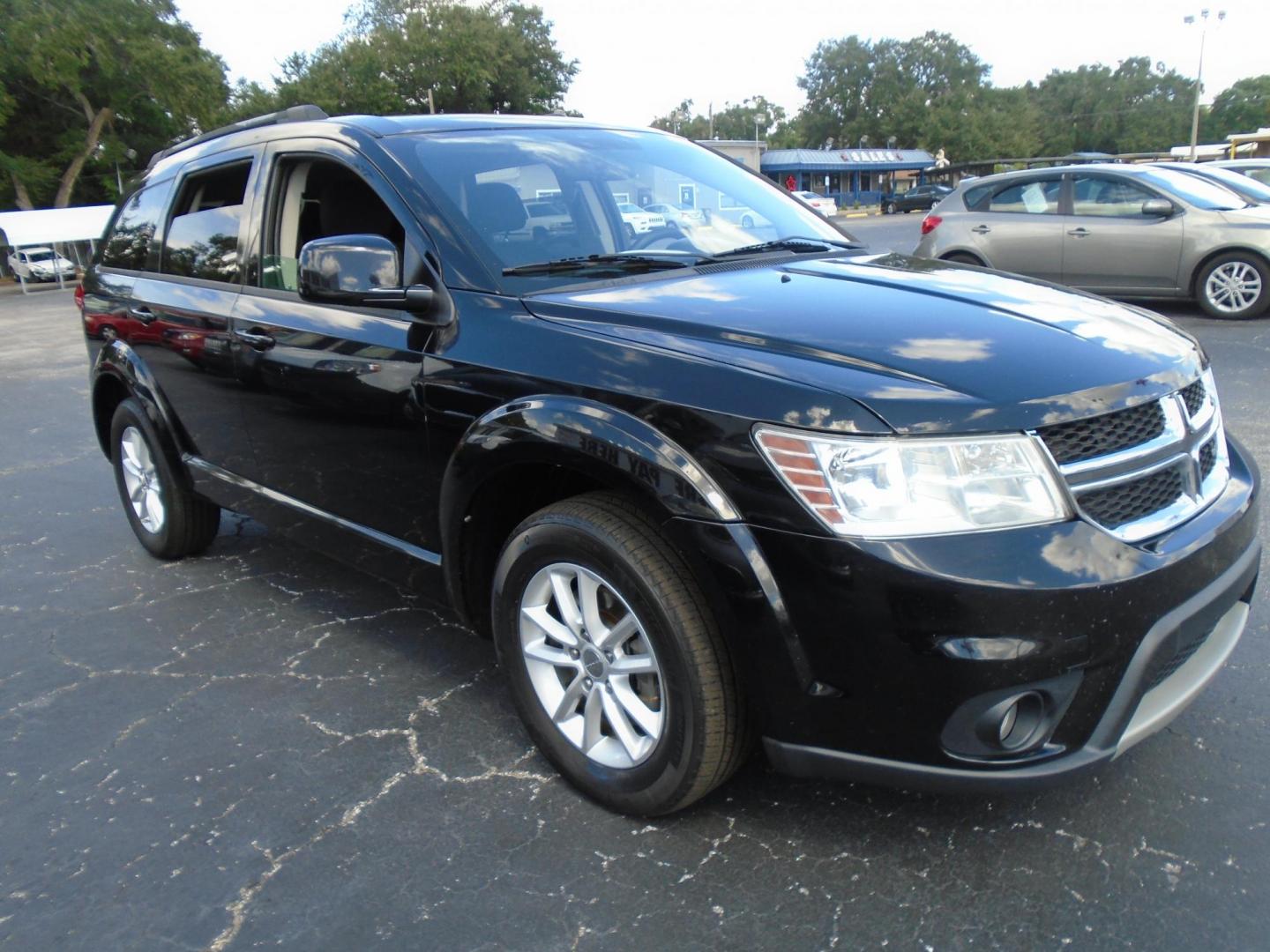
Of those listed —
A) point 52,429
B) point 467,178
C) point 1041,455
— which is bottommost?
point 52,429

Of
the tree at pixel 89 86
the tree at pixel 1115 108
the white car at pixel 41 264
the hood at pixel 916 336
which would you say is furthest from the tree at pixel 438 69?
the tree at pixel 1115 108

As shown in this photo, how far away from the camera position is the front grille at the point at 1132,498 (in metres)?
2.13

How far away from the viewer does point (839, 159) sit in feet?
237

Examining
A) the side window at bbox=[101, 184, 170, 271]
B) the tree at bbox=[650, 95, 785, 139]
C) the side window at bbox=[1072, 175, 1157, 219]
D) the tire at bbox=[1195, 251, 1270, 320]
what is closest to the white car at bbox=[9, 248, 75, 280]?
the side window at bbox=[1072, 175, 1157, 219]

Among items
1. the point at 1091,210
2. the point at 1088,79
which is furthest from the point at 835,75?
the point at 1091,210

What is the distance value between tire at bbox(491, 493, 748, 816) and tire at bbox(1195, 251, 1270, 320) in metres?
9.75

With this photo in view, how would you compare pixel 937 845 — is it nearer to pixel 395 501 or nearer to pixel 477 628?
pixel 477 628

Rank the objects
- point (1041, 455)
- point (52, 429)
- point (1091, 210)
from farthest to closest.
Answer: point (1091, 210) < point (52, 429) < point (1041, 455)

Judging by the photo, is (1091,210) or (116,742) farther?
(1091,210)

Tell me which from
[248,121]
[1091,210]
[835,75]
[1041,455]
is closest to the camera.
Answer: [1041,455]

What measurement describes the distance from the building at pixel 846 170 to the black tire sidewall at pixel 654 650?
215 ft

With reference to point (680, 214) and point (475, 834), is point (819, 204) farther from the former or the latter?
point (475, 834)

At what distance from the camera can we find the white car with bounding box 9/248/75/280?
3128cm

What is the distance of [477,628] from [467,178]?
54.6 inches
